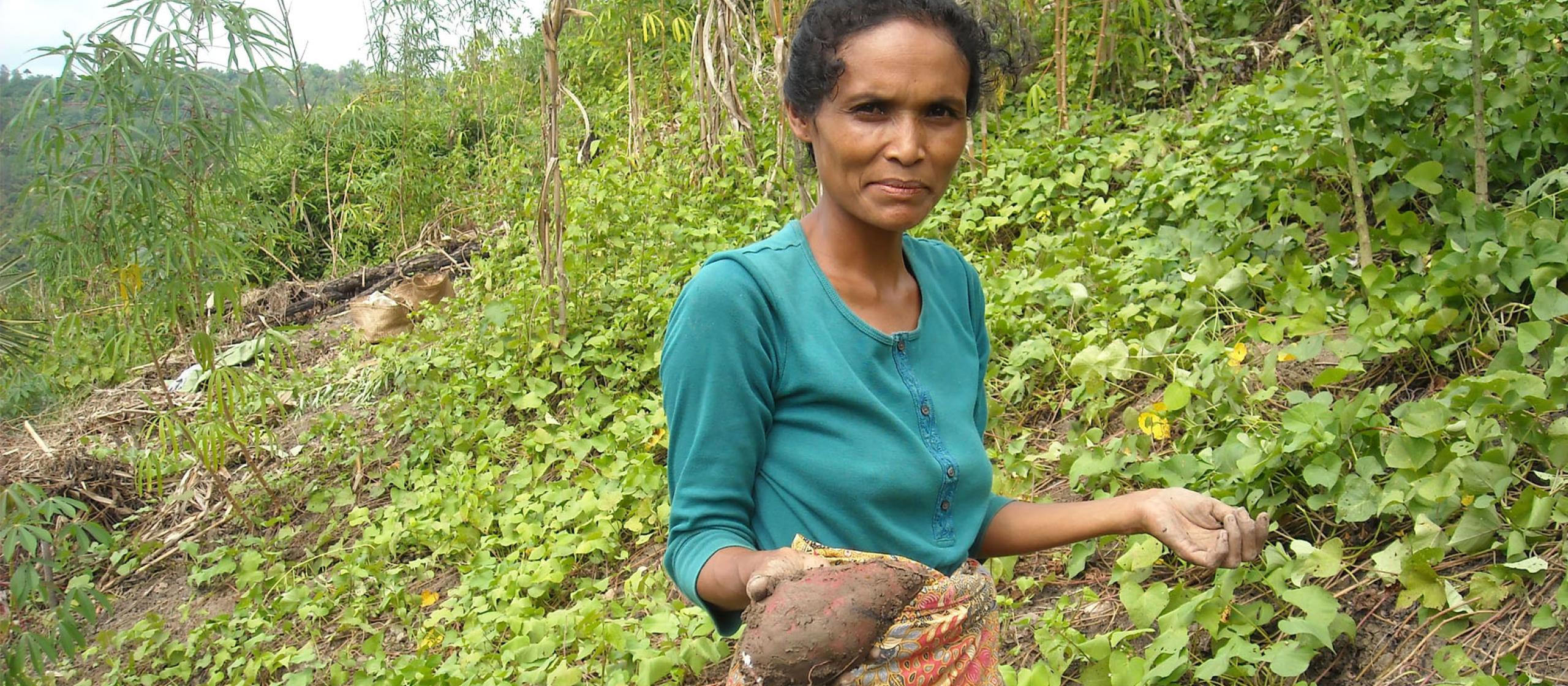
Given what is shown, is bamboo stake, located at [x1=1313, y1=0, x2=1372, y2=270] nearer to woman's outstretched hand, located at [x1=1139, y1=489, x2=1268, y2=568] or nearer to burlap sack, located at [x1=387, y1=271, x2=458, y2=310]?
woman's outstretched hand, located at [x1=1139, y1=489, x2=1268, y2=568]

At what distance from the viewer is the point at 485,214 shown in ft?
23.2

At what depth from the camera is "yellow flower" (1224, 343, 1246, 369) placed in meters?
2.88

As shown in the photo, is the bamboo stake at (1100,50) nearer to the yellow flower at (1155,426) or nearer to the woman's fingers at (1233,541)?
the yellow flower at (1155,426)

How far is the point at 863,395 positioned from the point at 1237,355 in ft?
6.31

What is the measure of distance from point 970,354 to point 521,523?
8.06ft

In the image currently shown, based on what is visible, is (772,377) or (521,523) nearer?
(772,377)

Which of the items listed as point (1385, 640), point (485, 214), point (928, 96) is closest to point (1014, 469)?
point (1385, 640)

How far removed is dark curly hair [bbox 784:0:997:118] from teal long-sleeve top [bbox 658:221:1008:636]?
0.72 ft

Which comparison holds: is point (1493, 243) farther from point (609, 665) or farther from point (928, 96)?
point (609, 665)

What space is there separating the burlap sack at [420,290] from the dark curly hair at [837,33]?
4850mm

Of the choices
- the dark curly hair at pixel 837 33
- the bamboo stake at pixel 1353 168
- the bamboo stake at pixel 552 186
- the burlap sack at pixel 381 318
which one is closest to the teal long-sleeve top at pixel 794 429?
the dark curly hair at pixel 837 33

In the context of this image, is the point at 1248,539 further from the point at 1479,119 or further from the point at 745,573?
the point at 1479,119

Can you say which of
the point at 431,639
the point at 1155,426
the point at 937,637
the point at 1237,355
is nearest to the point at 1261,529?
the point at 937,637

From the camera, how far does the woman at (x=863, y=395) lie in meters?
1.23
